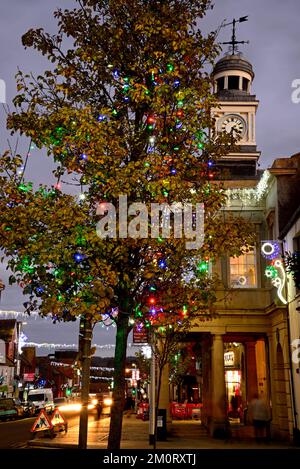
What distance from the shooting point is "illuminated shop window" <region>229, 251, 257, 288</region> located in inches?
908

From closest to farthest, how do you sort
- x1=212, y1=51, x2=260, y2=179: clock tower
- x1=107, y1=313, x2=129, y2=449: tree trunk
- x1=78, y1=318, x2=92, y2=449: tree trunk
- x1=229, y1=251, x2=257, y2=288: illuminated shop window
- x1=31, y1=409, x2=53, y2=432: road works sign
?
x1=78, y1=318, x2=92, y2=449: tree trunk, x1=107, y1=313, x2=129, y2=449: tree trunk, x1=31, y1=409, x2=53, y2=432: road works sign, x1=229, y1=251, x2=257, y2=288: illuminated shop window, x1=212, y1=51, x2=260, y2=179: clock tower

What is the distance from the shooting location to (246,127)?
97.7 ft

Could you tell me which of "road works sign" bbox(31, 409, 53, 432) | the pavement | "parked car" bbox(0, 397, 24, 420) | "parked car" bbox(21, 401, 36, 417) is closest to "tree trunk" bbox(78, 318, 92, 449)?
the pavement

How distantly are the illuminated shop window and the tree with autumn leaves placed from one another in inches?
406

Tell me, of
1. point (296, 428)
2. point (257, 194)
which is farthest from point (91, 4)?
point (296, 428)

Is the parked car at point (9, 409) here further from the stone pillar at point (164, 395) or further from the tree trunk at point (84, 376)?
the tree trunk at point (84, 376)

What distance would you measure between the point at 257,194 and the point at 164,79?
12.2 meters

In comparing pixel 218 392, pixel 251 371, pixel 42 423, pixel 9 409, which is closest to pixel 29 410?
pixel 9 409

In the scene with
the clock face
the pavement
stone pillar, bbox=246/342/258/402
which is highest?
the clock face

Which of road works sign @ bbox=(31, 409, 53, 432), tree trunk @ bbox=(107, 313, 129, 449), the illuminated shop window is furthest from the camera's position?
the illuminated shop window

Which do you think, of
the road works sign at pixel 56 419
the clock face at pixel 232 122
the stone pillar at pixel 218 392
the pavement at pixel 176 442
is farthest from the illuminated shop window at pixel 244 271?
the clock face at pixel 232 122

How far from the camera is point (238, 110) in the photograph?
3009 cm

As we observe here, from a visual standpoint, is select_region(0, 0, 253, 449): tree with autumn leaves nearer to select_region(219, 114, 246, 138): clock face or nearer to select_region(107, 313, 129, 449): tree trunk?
select_region(107, 313, 129, 449): tree trunk

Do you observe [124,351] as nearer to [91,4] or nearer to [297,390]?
[91,4]
